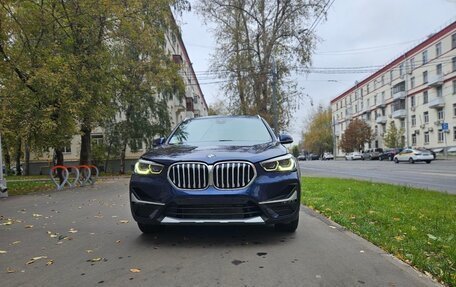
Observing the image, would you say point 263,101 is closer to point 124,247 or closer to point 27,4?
point 27,4

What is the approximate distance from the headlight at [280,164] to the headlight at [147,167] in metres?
1.24

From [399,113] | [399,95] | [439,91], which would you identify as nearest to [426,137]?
[439,91]

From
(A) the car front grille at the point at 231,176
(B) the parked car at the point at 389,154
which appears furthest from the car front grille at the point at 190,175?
(B) the parked car at the point at 389,154

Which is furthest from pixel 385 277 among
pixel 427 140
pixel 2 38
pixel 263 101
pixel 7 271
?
pixel 427 140

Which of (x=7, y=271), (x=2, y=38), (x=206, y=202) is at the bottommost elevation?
(x=7, y=271)

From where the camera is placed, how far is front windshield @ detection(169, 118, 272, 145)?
20.3 ft

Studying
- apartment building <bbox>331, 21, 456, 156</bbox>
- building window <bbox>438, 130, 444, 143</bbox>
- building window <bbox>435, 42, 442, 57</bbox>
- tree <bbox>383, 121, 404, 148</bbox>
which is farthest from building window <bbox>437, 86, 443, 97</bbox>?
tree <bbox>383, 121, 404, 148</bbox>

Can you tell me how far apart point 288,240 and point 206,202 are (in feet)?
4.17

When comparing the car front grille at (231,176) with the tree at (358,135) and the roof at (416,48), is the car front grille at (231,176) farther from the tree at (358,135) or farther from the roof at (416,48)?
the tree at (358,135)

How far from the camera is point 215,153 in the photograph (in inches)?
203

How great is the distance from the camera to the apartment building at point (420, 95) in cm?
5081

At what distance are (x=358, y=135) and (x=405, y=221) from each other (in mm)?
74773

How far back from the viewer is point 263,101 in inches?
1335

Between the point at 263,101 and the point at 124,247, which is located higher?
the point at 263,101
